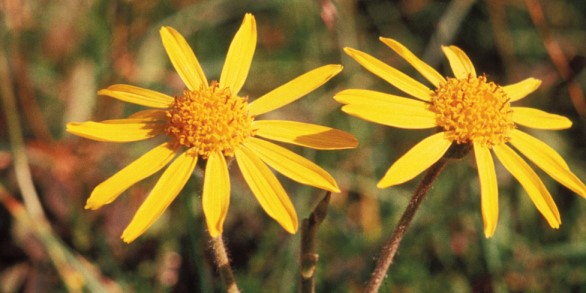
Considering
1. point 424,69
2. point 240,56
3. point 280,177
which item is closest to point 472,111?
point 424,69

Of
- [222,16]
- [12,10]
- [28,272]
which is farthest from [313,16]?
[28,272]

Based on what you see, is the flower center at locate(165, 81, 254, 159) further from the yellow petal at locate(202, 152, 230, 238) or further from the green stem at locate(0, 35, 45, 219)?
the green stem at locate(0, 35, 45, 219)

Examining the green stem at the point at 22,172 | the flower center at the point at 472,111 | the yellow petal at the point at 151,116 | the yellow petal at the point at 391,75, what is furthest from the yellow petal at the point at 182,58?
the green stem at the point at 22,172

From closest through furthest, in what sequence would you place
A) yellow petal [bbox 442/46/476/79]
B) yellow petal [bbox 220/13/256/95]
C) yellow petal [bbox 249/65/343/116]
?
yellow petal [bbox 249/65/343/116], yellow petal [bbox 220/13/256/95], yellow petal [bbox 442/46/476/79]

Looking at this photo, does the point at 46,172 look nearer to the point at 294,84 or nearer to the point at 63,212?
the point at 63,212

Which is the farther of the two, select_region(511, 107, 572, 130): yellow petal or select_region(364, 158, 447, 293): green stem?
select_region(511, 107, 572, 130): yellow petal

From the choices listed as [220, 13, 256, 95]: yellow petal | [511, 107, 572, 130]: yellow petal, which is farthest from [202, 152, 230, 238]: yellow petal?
[511, 107, 572, 130]: yellow petal

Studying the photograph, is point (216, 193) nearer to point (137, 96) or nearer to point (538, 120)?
point (137, 96)
